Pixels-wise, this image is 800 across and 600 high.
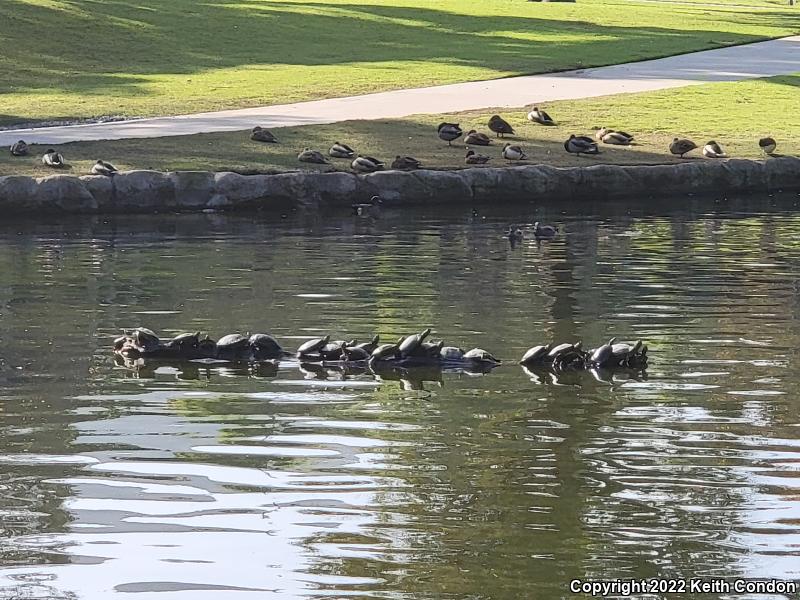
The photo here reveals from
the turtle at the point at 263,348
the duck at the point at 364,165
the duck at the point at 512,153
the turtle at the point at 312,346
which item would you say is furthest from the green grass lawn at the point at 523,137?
the turtle at the point at 312,346

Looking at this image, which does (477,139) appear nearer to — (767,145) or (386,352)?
(767,145)

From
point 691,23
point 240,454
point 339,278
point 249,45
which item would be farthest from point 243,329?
point 691,23

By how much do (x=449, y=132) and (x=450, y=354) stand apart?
1328 cm

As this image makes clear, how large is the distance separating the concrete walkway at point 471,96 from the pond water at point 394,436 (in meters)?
8.79

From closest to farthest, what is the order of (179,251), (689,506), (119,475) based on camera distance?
(689,506)
(119,475)
(179,251)

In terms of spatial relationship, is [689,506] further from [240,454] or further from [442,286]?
[442,286]

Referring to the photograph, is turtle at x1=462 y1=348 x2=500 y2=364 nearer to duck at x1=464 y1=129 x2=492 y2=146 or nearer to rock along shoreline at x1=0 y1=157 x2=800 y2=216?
rock along shoreline at x1=0 y1=157 x2=800 y2=216

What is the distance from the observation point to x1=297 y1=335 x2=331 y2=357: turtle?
11.0 metres

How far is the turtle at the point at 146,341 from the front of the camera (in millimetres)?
11094

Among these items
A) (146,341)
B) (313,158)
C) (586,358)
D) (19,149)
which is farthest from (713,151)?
(146,341)

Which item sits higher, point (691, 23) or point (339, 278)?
point (691, 23)

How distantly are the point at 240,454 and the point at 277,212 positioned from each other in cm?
A: 1256

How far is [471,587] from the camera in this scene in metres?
6.33

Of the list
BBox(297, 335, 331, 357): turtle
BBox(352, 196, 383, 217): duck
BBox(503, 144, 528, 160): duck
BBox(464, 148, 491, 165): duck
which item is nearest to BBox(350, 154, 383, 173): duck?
BBox(352, 196, 383, 217): duck
